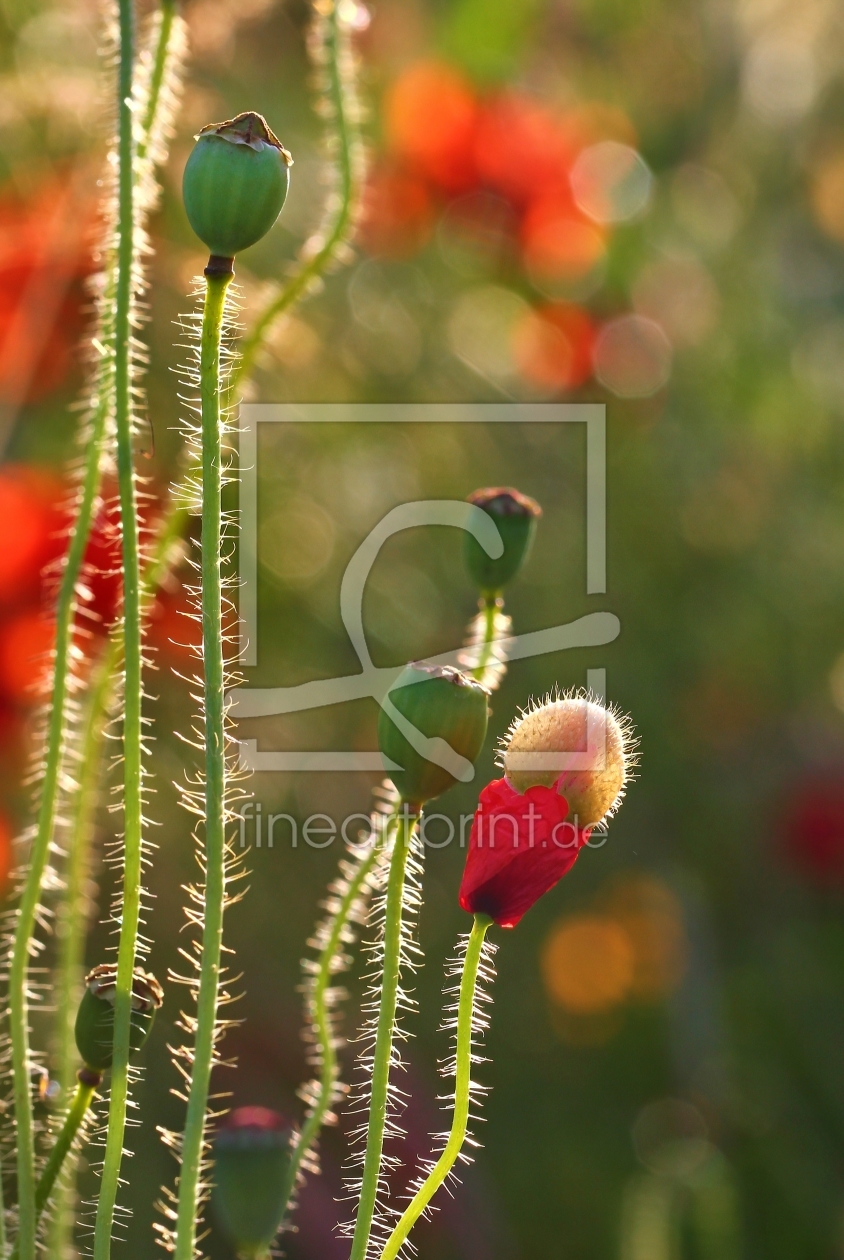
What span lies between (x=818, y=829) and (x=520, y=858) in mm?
931

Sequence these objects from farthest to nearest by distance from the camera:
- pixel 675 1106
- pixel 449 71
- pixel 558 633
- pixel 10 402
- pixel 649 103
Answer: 1. pixel 649 103
2. pixel 449 71
3. pixel 675 1106
4. pixel 558 633
5. pixel 10 402

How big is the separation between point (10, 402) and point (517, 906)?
2.31 ft

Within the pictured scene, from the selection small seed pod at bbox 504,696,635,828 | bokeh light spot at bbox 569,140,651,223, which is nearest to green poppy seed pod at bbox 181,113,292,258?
small seed pod at bbox 504,696,635,828

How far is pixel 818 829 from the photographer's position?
123 centimetres

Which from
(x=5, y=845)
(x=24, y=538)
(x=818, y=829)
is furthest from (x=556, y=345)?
(x=5, y=845)

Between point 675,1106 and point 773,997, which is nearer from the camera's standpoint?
point 675,1106

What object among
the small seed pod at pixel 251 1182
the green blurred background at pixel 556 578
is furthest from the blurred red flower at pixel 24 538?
the small seed pod at pixel 251 1182

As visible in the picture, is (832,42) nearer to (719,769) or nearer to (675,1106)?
(719,769)

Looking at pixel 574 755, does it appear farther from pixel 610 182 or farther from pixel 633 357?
pixel 610 182

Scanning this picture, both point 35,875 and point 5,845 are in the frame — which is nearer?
point 35,875

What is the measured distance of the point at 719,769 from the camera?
4.37ft

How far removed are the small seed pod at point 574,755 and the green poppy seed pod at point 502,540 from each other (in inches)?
4.1

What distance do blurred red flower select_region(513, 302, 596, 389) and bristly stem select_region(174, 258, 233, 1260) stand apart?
42.8 inches

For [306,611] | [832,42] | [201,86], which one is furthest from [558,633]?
[832,42]
